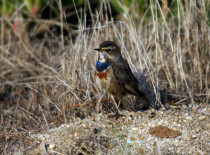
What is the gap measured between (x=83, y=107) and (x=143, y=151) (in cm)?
137

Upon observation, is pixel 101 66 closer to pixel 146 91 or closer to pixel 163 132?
pixel 146 91

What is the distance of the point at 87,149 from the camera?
395 cm

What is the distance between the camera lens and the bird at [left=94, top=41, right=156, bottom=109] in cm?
491

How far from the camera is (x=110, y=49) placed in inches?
198

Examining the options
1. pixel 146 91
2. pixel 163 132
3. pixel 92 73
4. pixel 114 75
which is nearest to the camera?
pixel 163 132

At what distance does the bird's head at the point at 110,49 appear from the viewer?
16.4 ft

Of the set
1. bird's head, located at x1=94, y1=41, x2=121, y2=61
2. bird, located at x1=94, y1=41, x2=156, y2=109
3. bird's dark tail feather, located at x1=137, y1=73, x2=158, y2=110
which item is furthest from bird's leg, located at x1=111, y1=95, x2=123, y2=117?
bird's head, located at x1=94, y1=41, x2=121, y2=61

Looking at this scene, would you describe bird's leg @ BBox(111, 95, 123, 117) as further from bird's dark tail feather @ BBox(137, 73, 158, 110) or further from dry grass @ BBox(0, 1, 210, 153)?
bird's dark tail feather @ BBox(137, 73, 158, 110)

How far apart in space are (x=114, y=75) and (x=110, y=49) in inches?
15.4

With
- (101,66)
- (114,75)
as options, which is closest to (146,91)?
(114,75)

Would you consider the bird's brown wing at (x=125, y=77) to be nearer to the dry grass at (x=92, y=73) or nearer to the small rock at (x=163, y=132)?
the dry grass at (x=92, y=73)

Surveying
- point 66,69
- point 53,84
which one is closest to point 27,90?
point 53,84

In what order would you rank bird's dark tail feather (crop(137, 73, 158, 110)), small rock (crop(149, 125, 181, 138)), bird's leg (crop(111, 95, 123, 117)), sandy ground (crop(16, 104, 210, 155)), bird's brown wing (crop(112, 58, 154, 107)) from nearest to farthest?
sandy ground (crop(16, 104, 210, 155)) < small rock (crop(149, 125, 181, 138)) < bird's leg (crop(111, 95, 123, 117)) < bird's brown wing (crop(112, 58, 154, 107)) < bird's dark tail feather (crop(137, 73, 158, 110))

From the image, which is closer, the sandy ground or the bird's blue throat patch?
the sandy ground
